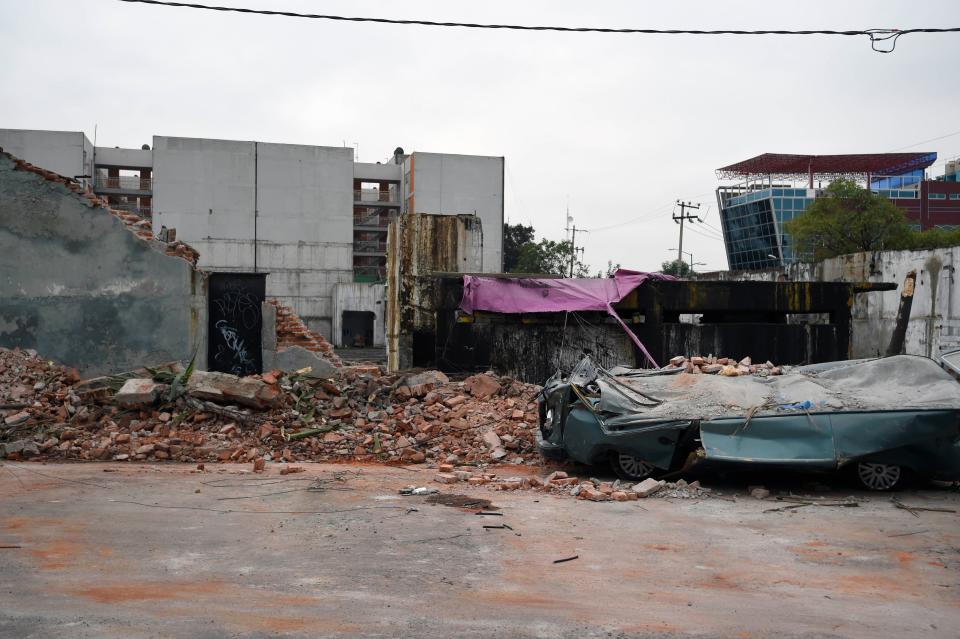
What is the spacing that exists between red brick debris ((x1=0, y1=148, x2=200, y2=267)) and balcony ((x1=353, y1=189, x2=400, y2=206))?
48737 millimetres

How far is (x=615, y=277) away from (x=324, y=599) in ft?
36.4

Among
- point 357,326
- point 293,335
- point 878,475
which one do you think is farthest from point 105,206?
point 357,326

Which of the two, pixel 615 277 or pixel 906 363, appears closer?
pixel 906 363

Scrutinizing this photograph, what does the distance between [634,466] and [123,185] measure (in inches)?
2236

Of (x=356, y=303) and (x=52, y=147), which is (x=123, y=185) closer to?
(x=52, y=147)

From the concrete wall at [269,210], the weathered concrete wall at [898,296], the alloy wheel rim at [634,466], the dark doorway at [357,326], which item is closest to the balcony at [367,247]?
the concrete wall at [269,210]

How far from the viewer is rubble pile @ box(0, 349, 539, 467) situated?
10.3 meters

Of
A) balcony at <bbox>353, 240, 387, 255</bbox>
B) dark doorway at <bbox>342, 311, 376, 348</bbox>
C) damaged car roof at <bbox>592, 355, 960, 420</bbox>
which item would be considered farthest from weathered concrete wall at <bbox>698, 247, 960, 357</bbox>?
balcony at <bbox>353, 240, 387, 255</bbox>

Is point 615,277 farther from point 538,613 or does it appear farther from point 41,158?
point 41,158

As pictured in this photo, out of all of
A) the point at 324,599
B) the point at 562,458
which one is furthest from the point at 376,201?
the point at 324,599

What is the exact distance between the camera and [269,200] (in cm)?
5553

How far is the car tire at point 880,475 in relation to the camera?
317 inches

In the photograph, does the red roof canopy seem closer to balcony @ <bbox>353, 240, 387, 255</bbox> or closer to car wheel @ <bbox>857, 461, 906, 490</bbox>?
balcony @ <bbox>353, 240, 387, 255</bbox>

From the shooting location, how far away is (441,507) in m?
7.45
